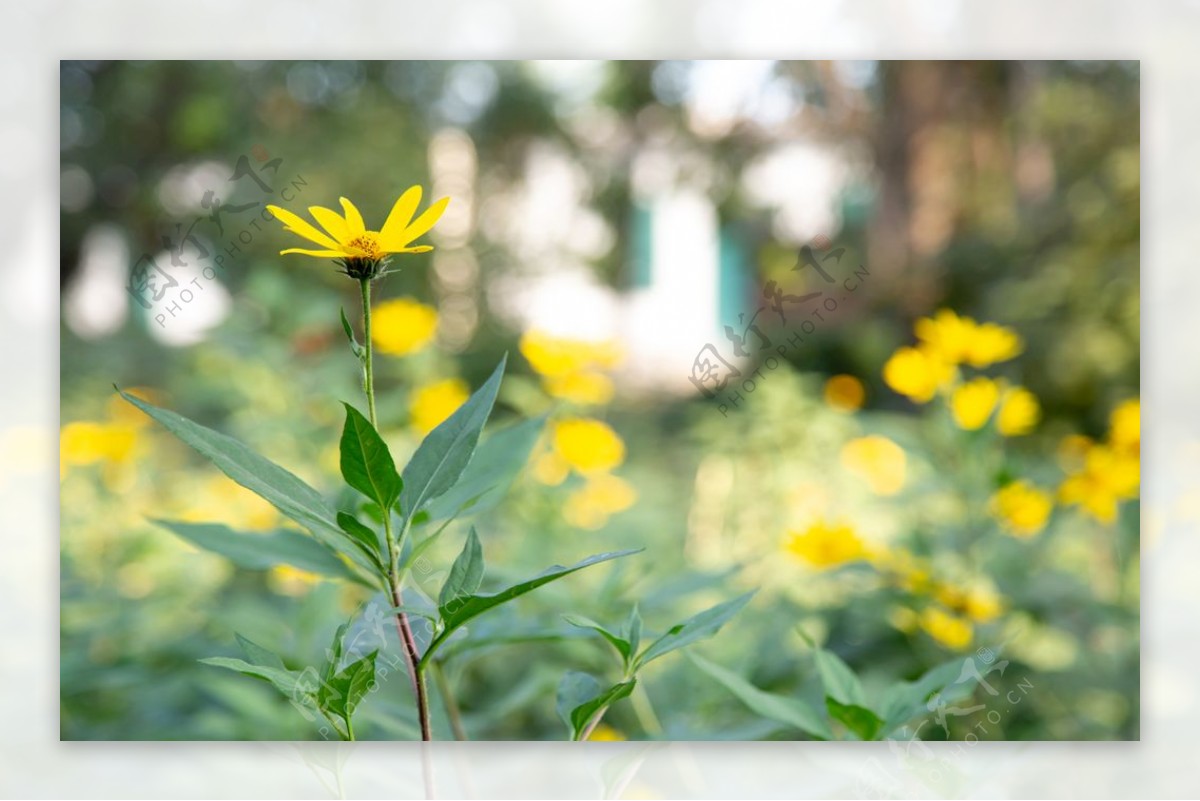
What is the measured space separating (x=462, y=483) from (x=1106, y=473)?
926 mm

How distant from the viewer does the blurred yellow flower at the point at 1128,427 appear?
114 cm

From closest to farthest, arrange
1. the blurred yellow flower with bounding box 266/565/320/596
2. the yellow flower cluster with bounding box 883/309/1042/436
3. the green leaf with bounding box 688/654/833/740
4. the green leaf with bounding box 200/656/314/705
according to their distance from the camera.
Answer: the green leaf with bounding box 200/656/314/705 < the green leaf with bounding box 688/654/833/740 < the yellow flower cluster with bounding box 883/309/1042/436 < the blurred yellow flower with bounding box 266/565/320/596

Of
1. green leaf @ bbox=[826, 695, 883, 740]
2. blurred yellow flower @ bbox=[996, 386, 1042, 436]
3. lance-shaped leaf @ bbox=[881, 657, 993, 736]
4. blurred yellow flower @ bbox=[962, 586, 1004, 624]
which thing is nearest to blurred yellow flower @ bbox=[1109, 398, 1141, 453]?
blurred yellow flower @ bbox=[996, 386, 1042, 436]

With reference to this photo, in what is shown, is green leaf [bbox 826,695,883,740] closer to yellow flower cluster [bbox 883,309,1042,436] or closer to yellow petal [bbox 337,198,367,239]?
yellow petal [bbox 337,198,367,239]

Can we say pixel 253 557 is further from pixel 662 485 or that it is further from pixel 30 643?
pixel 662 485

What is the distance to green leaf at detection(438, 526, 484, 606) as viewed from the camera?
0.46m

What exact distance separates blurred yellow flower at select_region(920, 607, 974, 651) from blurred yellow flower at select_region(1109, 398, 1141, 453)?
265 millimetres

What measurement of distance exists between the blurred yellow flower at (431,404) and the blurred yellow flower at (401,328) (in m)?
0.06

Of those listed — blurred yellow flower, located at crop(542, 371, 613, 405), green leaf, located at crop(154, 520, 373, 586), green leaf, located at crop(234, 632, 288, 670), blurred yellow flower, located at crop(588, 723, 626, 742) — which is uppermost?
blurred yellow flower, located at crop(542, 371, 613, 405)

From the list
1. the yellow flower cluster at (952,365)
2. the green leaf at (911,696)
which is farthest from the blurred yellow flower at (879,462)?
the green leaf at (911,696)

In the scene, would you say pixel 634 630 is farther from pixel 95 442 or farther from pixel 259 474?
pixel 95 442

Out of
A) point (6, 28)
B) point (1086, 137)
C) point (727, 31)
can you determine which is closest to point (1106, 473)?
point (1086, 137)

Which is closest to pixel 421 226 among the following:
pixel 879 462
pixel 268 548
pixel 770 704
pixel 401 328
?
pixel 268 548

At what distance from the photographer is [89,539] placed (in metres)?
1.33
